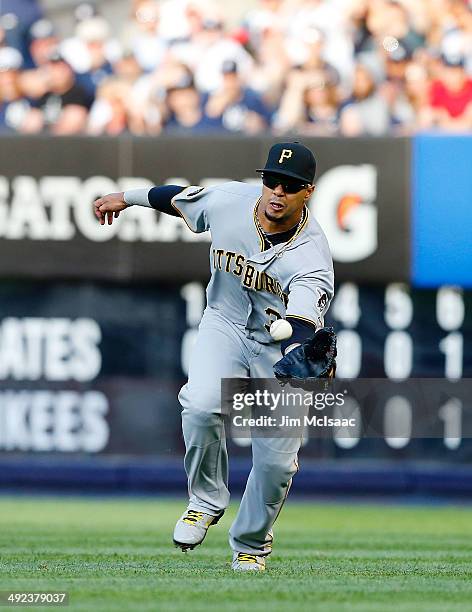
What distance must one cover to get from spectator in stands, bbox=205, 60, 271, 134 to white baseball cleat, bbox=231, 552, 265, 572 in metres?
6.51

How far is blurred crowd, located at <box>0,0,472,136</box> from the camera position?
42.1ft

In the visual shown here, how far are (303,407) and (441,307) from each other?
5.99 meters

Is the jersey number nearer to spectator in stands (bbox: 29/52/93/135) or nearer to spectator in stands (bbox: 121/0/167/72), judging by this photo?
spectator in stands (bbox: 29/52/93/135)

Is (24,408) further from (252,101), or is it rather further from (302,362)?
(302,362)

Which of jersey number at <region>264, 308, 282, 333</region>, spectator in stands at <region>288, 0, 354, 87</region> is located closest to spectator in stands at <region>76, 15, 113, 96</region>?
spectator in stands at <region>288, 0, 354, 87</region>

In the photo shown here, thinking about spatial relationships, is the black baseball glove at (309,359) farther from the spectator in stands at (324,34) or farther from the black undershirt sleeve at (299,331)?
the spectator in stands at (324,34)

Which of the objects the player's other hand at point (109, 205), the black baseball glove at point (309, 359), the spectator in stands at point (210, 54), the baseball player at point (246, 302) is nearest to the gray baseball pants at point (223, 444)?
the baseball player at point (246, 302)

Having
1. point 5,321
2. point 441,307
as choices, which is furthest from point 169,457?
point 441,307

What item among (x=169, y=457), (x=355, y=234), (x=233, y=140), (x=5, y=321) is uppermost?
(x=233, y=140)

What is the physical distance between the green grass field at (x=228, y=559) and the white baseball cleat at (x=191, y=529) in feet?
0.45

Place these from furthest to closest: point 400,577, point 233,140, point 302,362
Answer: point 233,140
point 400,577
point 302,362

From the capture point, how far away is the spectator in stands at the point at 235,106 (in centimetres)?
1297

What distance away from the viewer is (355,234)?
12469 mm

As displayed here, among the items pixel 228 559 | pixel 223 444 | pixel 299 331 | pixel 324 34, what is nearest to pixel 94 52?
pixel 324 34
